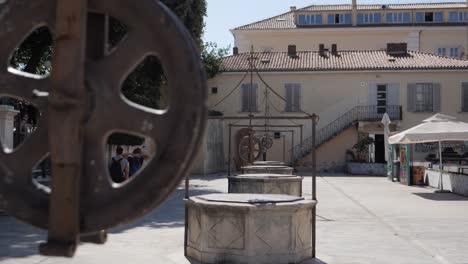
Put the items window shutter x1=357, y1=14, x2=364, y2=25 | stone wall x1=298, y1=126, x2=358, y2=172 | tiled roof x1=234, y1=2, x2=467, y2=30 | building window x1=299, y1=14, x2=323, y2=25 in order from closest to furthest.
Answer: stone wall x1=298, y1=126, x2=358, y2=172, window shutter x1=357, y1=14, x2=364, y2=25, building window x1=299, y1=14, x2=323, y2=25, tiled roof x1=234, y1=2, x2=467, y2=30

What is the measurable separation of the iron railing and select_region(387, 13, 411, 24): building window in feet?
49.3

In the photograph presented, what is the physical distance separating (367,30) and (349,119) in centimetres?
1431

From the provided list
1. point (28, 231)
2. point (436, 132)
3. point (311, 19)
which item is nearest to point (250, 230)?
point (28, 231)

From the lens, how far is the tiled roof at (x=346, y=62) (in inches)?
1645

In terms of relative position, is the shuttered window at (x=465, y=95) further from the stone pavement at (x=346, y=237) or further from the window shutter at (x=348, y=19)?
the stone pavement at (x=346, y=237)

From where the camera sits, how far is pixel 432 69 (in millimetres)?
41219

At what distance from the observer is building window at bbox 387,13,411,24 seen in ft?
176

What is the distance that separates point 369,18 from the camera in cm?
5397

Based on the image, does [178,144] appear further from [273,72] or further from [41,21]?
[273,72]

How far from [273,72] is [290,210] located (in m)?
34.3

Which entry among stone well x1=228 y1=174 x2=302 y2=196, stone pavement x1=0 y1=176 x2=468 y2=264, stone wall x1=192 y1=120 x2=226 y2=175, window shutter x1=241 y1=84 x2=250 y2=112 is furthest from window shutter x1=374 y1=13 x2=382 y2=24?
stone well x1=228 y1=174 x2=302 y2=196

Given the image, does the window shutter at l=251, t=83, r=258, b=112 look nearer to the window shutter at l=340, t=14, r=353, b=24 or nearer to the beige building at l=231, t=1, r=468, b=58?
the beige building at l=231, t=1, r=468, b=58

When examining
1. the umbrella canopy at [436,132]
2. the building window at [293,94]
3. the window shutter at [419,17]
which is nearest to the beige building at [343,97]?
the building window at [293,94]

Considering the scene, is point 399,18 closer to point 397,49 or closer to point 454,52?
point 454,52
